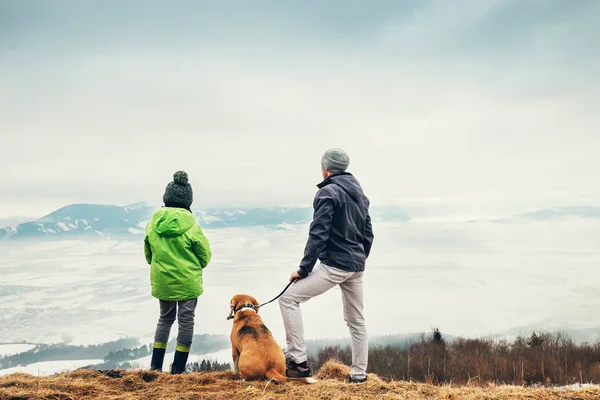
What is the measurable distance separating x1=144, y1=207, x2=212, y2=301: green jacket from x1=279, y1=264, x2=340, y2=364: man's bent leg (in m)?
1.63

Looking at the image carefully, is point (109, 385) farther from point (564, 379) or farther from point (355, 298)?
point (564, 379)

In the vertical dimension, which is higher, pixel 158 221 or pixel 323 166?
pixel 323 166

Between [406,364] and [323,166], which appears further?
[406,364]

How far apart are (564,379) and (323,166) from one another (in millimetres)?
9104

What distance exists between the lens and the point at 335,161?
21.6 feet

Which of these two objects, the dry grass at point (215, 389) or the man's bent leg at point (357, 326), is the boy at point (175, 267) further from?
the man's bent leg at point (357, 326)

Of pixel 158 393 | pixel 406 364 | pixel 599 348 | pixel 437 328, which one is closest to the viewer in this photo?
pixel 158 393

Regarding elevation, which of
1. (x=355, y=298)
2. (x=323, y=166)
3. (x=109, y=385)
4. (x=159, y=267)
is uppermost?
(x=323, y=166)

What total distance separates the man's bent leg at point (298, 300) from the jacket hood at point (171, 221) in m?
1.90

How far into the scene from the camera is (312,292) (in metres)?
6.20

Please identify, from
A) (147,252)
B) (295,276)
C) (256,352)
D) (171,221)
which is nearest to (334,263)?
(295,276)

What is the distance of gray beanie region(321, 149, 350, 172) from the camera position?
659 centimetres

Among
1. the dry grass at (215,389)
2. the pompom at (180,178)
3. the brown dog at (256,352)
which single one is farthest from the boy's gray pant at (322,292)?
the pompom at (180,178)

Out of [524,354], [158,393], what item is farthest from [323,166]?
[524,354]
